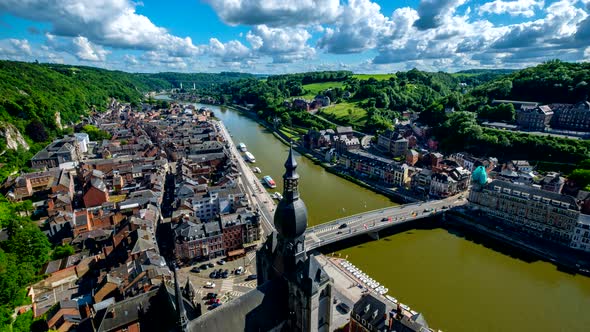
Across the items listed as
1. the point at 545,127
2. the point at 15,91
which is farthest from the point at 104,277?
the point at 545,127

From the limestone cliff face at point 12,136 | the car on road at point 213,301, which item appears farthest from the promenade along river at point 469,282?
the limestone cliff face at point 12,136

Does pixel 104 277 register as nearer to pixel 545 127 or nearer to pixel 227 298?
A: pixel 227 298

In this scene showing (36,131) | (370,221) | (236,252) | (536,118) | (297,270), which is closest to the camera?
(297,270)

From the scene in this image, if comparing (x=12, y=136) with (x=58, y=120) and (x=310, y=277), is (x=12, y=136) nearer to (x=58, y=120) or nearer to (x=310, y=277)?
(x=58, y=120)

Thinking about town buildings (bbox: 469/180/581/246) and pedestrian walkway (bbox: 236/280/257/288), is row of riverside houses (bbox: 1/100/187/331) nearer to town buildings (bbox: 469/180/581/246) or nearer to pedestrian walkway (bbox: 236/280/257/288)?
pedestrian walkway (bbox: 236/280/257/288)

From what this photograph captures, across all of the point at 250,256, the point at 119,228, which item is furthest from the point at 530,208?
the point at 119,228
